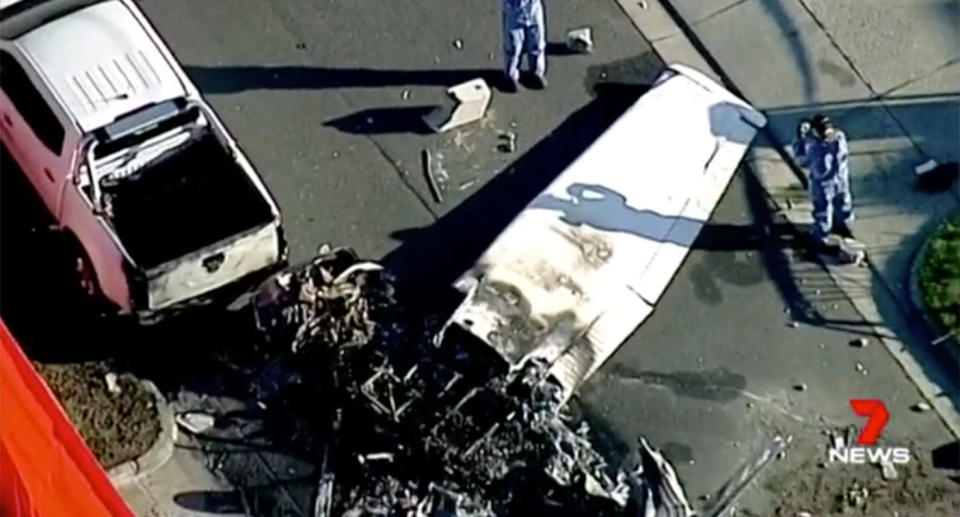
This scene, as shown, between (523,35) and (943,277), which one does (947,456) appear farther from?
(523,35)

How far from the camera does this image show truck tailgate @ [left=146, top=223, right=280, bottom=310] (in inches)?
647

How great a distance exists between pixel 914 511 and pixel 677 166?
124 inches

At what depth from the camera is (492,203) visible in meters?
17.8

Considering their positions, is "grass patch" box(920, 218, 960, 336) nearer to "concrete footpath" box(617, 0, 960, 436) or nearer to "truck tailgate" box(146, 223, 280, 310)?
"concrete footpath" box(617, 0, 960, 436)

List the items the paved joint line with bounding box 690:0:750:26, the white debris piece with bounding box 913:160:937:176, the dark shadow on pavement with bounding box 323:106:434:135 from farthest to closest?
the paved joint line with bounding box 690:0:750:26
the dark shadow on pavement with bounding box 323:106:434:135
the white debris piece with bounding box 913:160:937:176

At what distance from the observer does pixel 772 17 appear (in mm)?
18844

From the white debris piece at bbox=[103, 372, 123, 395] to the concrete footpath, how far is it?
16.3 feet

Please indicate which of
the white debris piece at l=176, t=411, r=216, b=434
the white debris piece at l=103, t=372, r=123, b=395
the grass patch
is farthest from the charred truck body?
the grass patch

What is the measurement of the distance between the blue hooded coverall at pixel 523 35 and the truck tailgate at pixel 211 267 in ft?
8.50

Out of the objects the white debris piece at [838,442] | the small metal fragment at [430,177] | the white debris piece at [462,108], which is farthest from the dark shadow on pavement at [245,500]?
the white debris piece at [838,442]

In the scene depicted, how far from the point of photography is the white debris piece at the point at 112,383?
55.1 feet

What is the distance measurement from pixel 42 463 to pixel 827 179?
5.95 metres

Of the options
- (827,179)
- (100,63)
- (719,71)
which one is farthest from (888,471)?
(100,63)

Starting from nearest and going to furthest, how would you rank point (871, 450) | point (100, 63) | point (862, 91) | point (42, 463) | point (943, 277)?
point (42, 463), point (871, 450), point (100, 63), point (943, 277), point (862, 91)
